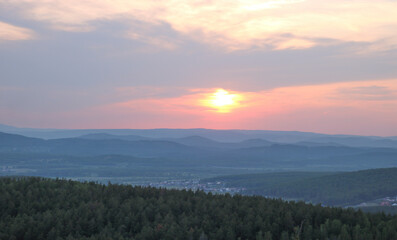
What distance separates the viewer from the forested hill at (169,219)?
118 ft

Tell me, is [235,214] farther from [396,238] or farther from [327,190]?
[327,190]

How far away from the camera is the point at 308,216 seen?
41531mm

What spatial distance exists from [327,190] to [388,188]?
2492 cm

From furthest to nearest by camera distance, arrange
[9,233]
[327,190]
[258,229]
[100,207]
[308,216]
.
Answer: [327,190] < [100,207] < [308,216] < [258,229] < [9,233]

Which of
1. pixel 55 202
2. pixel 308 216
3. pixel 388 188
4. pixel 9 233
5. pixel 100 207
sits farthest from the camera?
pixel 388 188

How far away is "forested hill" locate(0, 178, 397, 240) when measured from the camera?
118 ft

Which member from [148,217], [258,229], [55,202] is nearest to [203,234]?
[258,229]

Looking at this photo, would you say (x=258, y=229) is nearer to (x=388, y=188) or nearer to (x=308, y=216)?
(x=308, y=216)

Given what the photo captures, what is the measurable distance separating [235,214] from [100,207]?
45.0 feet

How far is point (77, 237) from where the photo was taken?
36406 millimetres

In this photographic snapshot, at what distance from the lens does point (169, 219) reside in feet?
134

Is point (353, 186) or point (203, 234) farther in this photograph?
point (353, 186)

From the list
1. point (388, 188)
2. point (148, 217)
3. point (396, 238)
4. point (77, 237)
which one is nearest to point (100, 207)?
point (148, 217)

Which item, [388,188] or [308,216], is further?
[388,188]
